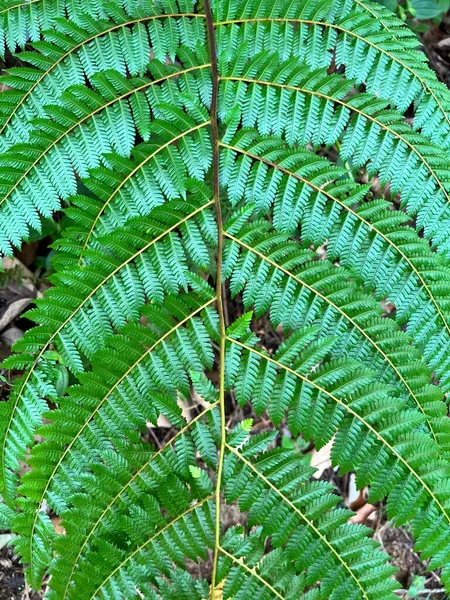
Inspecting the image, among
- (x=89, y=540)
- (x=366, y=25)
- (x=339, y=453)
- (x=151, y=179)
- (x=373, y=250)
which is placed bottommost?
(x=89, y=540)

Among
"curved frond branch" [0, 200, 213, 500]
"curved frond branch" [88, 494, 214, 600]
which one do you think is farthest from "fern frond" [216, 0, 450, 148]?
"curved frond branch" [88, 494, 214, 600]

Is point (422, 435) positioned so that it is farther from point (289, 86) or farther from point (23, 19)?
point (23, 19)

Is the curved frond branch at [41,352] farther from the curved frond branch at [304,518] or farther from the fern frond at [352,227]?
the curved frond branch at [304,518]

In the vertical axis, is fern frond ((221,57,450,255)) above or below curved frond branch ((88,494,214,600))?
above

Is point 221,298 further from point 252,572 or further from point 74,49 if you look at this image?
point 74,49

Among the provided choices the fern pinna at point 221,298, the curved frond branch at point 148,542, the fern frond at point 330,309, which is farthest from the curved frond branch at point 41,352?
the curved frond branch at point 148,542

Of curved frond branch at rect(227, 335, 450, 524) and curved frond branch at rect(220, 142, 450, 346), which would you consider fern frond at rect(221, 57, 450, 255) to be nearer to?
curved frond branch at rect(220, 142, 450, 346)

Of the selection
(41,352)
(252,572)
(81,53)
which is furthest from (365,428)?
(81,53)

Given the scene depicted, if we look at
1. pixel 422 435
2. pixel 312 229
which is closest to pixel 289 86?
pixel 312 229
